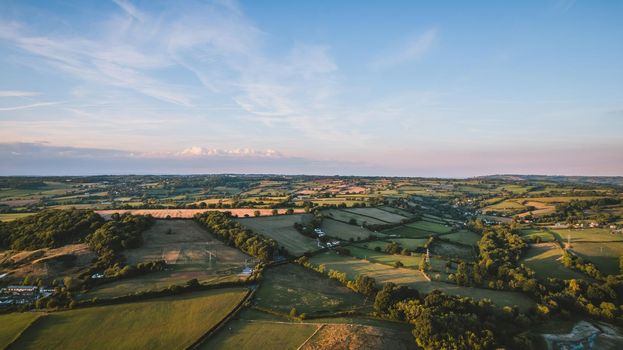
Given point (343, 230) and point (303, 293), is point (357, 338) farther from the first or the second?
point (343, 230)

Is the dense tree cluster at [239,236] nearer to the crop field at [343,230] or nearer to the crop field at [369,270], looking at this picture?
the crop field at [369,270]

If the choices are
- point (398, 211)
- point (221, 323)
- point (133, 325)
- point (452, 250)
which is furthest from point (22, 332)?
point (398, 211)

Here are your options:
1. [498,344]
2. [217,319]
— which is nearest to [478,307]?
[498,344]

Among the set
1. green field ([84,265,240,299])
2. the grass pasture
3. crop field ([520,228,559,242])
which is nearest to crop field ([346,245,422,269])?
green field ([84,265,240,299])

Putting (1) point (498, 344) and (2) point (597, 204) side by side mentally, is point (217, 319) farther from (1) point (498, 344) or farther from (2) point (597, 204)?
(2) point (597, 204)

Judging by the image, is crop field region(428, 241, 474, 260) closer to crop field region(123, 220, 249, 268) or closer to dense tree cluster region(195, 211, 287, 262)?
dense tree cluster region(195, 211, 287, 262)

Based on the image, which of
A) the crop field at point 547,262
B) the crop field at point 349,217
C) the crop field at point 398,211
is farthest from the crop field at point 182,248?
the crop field at point 398,211
